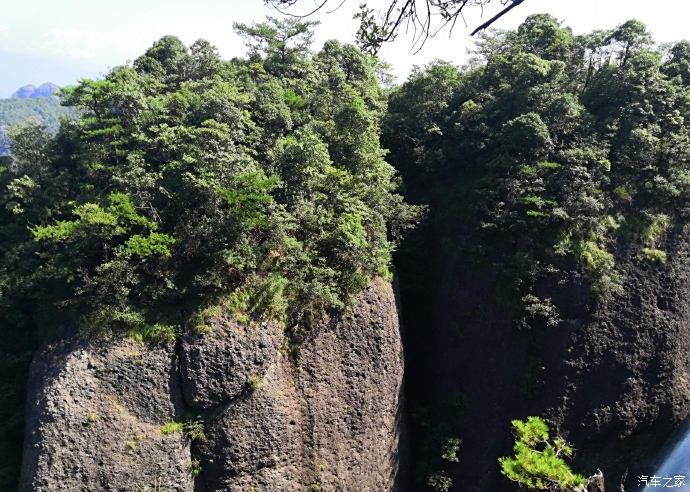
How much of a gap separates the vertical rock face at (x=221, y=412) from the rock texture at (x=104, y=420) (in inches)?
1.2

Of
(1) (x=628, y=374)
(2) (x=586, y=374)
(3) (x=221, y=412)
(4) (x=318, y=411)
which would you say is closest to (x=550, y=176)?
(2) (x=586, y=374)

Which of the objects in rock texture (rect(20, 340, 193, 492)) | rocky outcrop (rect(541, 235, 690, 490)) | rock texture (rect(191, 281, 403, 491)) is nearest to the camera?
rock texture (rect(20, 340, 193, 492))

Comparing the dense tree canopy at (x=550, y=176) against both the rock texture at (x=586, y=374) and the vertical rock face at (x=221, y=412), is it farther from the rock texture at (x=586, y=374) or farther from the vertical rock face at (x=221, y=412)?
the vertical rock face at (x=221, y=412)

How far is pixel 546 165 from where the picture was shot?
21.3 metres

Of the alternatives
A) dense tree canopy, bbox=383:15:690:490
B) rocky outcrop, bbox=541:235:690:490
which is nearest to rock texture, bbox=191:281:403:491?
dense tree canopy, bbox=383:15:690:490

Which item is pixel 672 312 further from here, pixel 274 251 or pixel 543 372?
pixel 274 251

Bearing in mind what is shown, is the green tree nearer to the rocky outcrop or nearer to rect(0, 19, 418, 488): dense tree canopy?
the rocky outcrop

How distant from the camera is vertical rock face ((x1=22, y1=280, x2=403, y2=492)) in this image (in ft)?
49.0

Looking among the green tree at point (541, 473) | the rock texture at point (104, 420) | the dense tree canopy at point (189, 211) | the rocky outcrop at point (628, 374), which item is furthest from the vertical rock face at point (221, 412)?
the rocky outcrop at point (628, 374)

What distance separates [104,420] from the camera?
1514 cm

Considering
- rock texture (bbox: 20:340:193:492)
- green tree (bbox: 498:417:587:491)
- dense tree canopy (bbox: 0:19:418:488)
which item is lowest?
green tree (bbox: 498:417:587:491)

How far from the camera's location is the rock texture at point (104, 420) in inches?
579

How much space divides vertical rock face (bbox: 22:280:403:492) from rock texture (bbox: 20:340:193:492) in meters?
0.03

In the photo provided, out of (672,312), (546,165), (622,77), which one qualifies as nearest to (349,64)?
(546,165)
